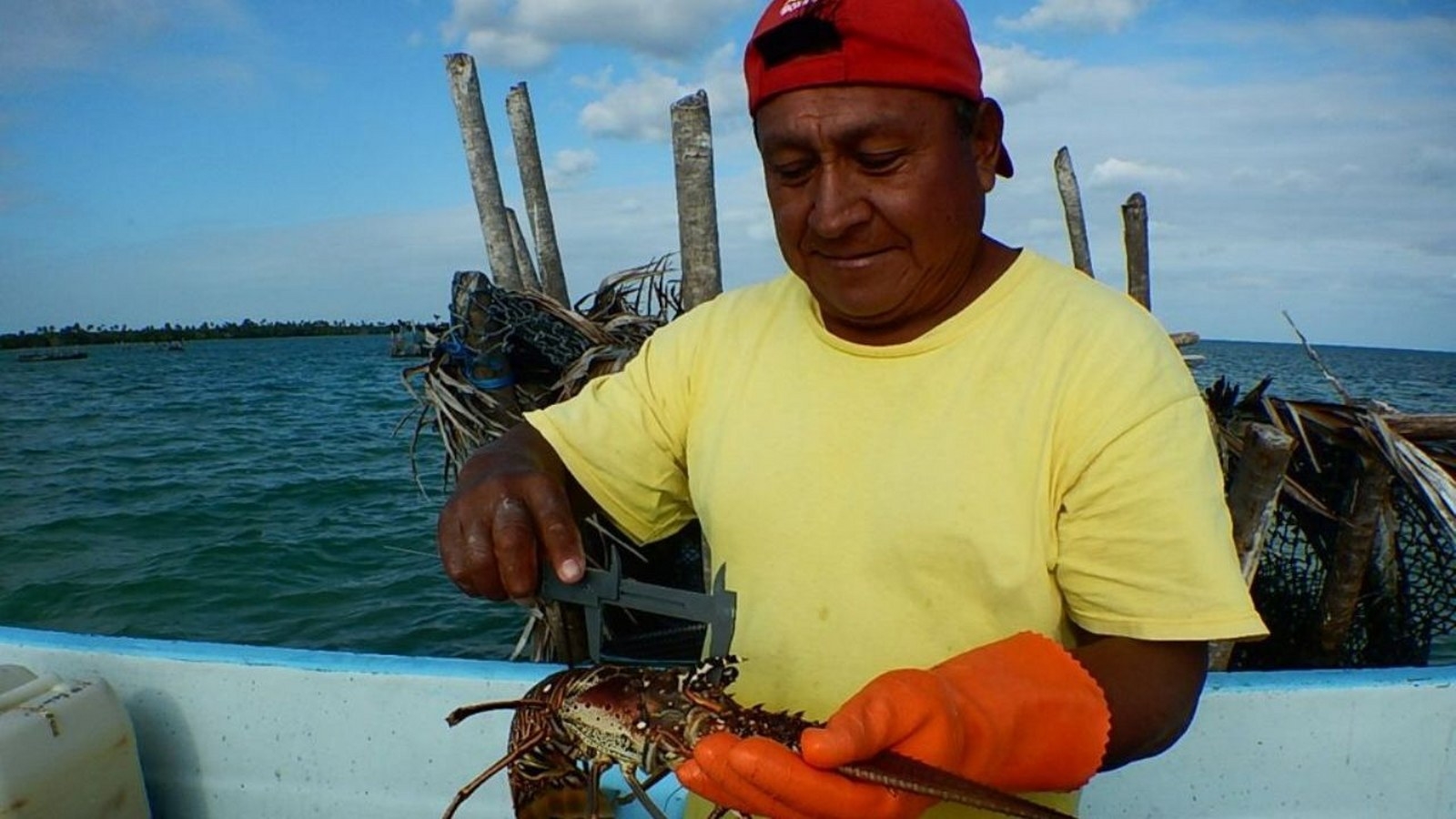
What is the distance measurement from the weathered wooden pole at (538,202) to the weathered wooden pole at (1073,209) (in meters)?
4.11

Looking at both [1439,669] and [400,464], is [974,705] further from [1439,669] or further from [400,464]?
[400,464]

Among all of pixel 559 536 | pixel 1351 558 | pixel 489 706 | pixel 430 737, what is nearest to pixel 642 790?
pixel 489 706

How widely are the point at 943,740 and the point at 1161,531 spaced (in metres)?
0.51

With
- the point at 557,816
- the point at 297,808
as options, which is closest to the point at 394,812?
the point at 297,808

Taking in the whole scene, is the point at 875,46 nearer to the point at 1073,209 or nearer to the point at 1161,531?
the point at 1161,531

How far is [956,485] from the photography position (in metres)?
1.70

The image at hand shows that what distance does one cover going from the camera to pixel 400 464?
19797 mm

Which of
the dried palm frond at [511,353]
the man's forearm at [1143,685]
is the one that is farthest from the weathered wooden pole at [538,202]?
the man's forearm at [1143,685]

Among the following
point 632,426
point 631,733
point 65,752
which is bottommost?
point 65,752

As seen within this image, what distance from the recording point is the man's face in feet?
5.49

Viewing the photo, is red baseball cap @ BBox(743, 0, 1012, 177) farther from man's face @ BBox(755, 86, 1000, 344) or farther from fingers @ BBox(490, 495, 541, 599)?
fingers @ BBox(490, 495, 541, 599)

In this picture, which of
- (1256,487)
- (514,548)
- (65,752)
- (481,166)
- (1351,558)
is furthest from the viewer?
→ (481,166)

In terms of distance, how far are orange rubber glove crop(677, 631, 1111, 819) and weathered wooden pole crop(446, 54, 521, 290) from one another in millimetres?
5980

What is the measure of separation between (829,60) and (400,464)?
19.6 m
